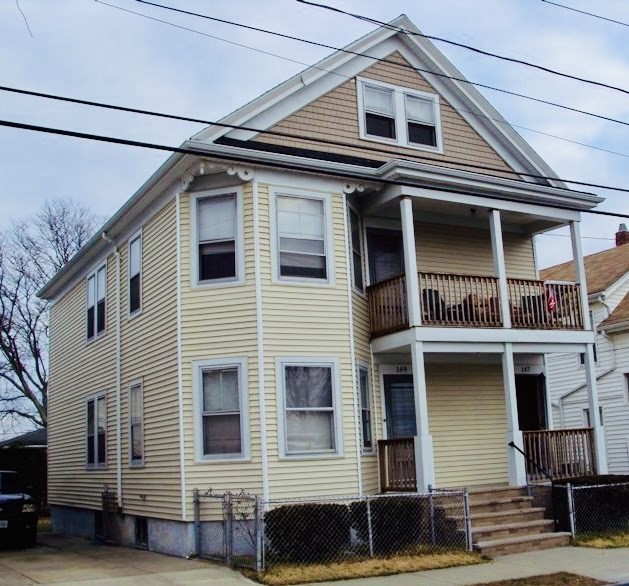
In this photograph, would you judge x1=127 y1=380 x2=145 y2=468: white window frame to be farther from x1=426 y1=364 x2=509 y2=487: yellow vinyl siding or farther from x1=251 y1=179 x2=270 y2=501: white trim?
x1=426 y1=364 x2=509 y2=487: yellow vinyl siding

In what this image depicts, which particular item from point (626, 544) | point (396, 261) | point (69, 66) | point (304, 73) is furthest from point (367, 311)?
point (69, 66)

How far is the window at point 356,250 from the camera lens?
15.9 m

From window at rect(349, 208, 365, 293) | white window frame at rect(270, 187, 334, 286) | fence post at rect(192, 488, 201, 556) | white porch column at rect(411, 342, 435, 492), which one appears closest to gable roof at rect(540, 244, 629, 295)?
window at rect(349, 208, 365, 293)

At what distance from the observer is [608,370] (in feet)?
85.9

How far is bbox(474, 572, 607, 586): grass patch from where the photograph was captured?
10.8 meters

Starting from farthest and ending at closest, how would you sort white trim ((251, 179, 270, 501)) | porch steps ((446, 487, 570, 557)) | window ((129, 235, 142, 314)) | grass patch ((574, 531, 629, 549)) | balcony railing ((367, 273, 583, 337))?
window ((129, 235, 142, 314)), balcony railing ((367, 273, 583, 337)), white trim ((251, 179, 270, 501)), grass patch ((574, 531, 629, 549)), porch steps ((446, 487, 570, 557))

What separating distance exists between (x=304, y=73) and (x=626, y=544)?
10.3m

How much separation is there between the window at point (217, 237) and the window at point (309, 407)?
6.71ft

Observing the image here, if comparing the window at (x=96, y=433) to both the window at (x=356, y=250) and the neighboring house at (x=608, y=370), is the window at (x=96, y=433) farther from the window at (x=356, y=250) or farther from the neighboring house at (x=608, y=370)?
the neighboring house at (x=608, y=370)

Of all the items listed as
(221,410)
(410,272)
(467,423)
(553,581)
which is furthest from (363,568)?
(467,423)

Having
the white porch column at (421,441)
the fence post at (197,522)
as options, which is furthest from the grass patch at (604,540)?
the fence post at (197,522)

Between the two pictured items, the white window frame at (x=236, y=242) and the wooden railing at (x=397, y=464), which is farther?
the wooden railing at (x=397, y=464)

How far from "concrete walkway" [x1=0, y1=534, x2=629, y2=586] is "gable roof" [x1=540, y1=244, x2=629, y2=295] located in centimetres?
1411

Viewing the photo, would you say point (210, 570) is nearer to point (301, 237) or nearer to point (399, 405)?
point (399, 405)
